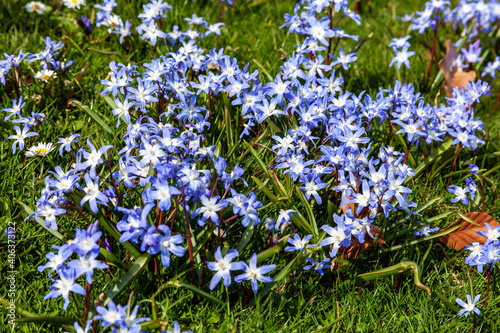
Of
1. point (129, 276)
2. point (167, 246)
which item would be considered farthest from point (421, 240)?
point (129, 276)

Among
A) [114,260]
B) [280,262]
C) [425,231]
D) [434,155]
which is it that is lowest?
[280,262]

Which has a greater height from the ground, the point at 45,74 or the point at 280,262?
the point at 45,74

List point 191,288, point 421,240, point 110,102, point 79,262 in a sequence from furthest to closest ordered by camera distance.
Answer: point 110,102 < point 421,240 < point 191,288 < point 79,262

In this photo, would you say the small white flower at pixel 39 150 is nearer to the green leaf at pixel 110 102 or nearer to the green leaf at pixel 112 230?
the green leaf at pixel 110 102

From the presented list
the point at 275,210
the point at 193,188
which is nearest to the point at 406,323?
the point at 275,210

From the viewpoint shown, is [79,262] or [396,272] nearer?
[79,262]

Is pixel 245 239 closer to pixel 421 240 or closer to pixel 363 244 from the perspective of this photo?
pixel 363 244

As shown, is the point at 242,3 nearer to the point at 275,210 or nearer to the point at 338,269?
the point at 275,210

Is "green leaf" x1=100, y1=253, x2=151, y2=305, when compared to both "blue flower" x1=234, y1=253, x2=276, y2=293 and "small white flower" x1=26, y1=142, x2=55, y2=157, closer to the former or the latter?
"blue flower" x1=234, y1=253, x2=276, y2=293

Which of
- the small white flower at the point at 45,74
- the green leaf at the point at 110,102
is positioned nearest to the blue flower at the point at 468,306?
the green leaf at the point at 110,102

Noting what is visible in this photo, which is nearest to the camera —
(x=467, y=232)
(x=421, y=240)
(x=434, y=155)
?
(x=421, y=240)
